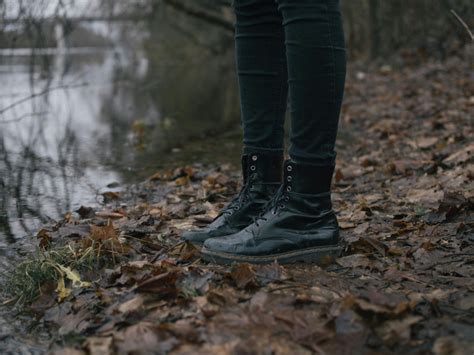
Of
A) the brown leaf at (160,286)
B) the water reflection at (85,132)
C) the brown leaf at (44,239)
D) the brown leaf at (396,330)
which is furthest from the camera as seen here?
the water reflection at (85,132)

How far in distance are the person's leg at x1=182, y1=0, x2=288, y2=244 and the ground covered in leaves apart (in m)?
0.20

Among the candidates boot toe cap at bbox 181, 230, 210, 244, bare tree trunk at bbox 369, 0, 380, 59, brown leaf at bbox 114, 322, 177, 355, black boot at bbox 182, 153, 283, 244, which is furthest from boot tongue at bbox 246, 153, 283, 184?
bare tree trunk at bbox 369, 0, 380, 59

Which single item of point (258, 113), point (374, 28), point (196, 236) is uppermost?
point (374, 28)

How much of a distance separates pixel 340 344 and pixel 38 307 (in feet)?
2.80

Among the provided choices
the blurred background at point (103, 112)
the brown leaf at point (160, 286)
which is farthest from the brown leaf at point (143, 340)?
the blurred background at point (103, 112)

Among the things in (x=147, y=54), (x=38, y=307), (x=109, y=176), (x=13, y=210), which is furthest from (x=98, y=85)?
(x=147, y=54)

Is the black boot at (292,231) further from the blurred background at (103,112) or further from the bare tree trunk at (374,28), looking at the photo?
the bare tree trunk at (374,28)

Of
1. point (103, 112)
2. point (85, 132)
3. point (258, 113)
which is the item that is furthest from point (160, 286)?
point (103, 112)

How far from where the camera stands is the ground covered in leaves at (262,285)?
55.1 inches

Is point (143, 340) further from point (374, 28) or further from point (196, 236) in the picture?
point (374, 28)

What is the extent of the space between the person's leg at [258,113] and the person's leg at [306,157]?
13cm

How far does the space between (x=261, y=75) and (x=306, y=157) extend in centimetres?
35

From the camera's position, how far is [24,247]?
234cm

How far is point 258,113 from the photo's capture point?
2020mm
